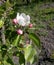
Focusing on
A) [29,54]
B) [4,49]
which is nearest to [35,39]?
[29,54]

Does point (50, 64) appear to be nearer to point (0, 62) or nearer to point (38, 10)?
point (0, 62)

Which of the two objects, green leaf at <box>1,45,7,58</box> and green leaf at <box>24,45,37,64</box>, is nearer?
green leaf at <box>24,45,37,64</box>

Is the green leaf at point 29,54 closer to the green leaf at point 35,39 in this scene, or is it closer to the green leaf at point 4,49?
the green leaf at point 35,39

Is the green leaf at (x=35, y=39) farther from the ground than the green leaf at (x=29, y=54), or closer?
farther from the ground

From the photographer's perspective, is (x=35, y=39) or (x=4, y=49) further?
(x=4, y=49)

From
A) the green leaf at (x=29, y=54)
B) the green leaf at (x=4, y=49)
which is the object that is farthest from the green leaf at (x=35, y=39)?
the green leaf at (x=4, y=49)

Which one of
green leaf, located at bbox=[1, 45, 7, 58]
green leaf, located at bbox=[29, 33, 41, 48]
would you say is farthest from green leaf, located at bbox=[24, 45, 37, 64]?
green leaf, located at bbox=[1, 45, 7, 58]

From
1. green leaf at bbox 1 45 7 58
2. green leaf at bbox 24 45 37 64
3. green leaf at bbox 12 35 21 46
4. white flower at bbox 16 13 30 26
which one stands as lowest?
green leaf at bbox 1 45 7 58

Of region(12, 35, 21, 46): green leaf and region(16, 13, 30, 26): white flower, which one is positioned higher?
region(16, 13, 30, 26): white flower

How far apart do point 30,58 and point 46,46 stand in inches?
151

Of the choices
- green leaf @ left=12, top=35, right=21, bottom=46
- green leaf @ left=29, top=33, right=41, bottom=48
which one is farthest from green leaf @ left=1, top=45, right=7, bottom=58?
green leaf @ left=29, top=33, right=41, bottom=48

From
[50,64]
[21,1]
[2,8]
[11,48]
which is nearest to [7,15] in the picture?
[2,8]

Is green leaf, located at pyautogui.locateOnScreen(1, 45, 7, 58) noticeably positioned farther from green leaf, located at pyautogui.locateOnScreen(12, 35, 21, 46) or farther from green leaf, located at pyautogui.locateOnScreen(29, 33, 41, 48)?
green leaf, located at pyautogui.locateOnScreen(29, 33, 41, 48)

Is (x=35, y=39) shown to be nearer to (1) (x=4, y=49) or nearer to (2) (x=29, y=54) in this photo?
(2) (x=29, y=54)
